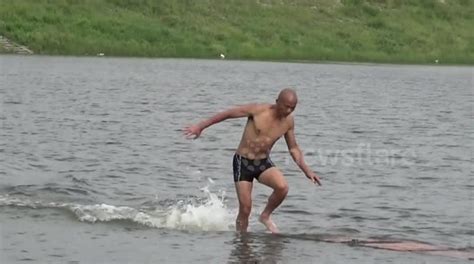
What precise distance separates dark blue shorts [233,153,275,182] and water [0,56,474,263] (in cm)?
80

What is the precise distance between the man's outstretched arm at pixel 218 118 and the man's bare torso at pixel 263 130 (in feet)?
0.35

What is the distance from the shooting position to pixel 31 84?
3962 centimetres

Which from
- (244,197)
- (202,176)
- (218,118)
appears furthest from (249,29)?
(218,118)

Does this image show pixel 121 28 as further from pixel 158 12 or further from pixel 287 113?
pixel 287 113

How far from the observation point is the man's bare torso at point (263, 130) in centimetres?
1456

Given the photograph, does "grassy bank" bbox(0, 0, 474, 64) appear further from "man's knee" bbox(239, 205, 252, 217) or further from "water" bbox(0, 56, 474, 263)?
"man's knee" bbox(239, 205, 252, 217)

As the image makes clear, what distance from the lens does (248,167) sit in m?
14.7

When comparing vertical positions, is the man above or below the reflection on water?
above

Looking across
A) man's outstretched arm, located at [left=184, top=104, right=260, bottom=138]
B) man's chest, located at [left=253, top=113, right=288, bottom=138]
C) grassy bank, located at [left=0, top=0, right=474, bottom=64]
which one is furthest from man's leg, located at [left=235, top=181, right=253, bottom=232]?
grassy bank, located at [left=0, top=0, right=474, bottom=64]

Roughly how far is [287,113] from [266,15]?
55.0 meters

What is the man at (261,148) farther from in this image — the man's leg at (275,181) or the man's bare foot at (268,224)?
the man's bare foot at (268,224)

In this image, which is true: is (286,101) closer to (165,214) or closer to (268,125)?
(268,125)

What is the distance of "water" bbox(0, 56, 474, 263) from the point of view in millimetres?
A: 14586

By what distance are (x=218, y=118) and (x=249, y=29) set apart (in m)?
51.4
